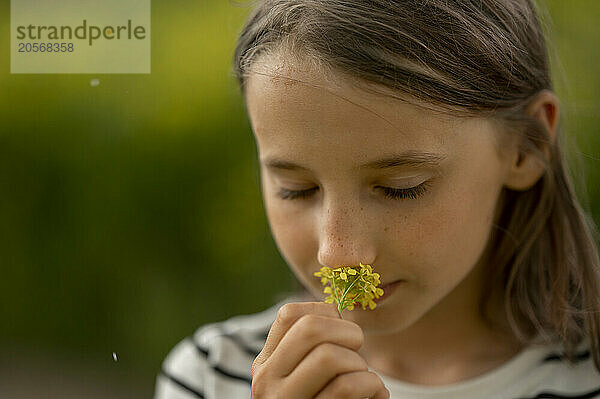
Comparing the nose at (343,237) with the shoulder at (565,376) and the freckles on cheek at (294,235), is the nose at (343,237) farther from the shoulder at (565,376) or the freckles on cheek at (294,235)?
the shoulder at (565,376)

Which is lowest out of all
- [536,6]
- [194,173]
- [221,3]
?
[194,173]

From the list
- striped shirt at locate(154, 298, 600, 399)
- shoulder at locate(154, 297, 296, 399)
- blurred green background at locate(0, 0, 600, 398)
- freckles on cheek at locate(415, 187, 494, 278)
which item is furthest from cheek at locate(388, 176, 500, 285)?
blurred green background at locate(0, 0, 600, 398)

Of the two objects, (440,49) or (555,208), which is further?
(555,208)

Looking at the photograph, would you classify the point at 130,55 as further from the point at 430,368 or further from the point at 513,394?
the point at 513,394

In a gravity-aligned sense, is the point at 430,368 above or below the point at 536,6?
below

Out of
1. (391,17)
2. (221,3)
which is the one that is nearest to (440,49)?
(391,17)

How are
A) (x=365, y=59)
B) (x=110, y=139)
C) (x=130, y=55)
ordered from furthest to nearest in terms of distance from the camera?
1. (x=110, y=139)
2. (x=130, y=55)
3. (x=365, y=59)

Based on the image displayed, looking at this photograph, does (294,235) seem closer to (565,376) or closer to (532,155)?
(532,155)
